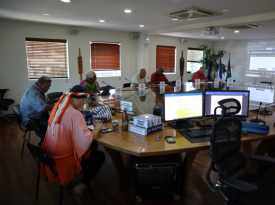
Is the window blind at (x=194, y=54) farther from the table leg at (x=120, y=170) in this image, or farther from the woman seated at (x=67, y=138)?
the woman seated at (x=67, y=138)

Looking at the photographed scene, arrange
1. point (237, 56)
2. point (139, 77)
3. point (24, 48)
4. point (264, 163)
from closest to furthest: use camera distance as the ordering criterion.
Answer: point (264, 163) < point (24, 48) < point (139, 77) < point (237, 56)

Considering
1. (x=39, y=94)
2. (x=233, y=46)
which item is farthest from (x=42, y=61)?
(x=233, y=46)

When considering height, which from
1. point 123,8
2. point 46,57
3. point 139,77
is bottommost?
point 139,77

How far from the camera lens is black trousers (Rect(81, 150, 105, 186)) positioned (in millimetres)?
2033

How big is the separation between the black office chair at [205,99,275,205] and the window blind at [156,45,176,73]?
6.91 m

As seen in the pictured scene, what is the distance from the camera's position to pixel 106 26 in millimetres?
6023

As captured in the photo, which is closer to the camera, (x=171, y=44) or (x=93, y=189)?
(x=93, y=189)

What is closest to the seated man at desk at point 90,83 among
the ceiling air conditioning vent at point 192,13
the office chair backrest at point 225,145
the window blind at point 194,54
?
the ceiling air conditioning vent at point 192,13

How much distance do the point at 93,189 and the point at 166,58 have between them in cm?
711

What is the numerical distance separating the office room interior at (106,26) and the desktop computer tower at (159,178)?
13 cm

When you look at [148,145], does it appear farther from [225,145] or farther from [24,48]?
[24,48]

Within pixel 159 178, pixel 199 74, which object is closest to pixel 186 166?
pixel 159 178

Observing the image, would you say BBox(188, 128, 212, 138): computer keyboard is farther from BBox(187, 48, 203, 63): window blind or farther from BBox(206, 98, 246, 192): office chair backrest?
BBox(187, 48, 203, 63): window blind

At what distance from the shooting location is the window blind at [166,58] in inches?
327
